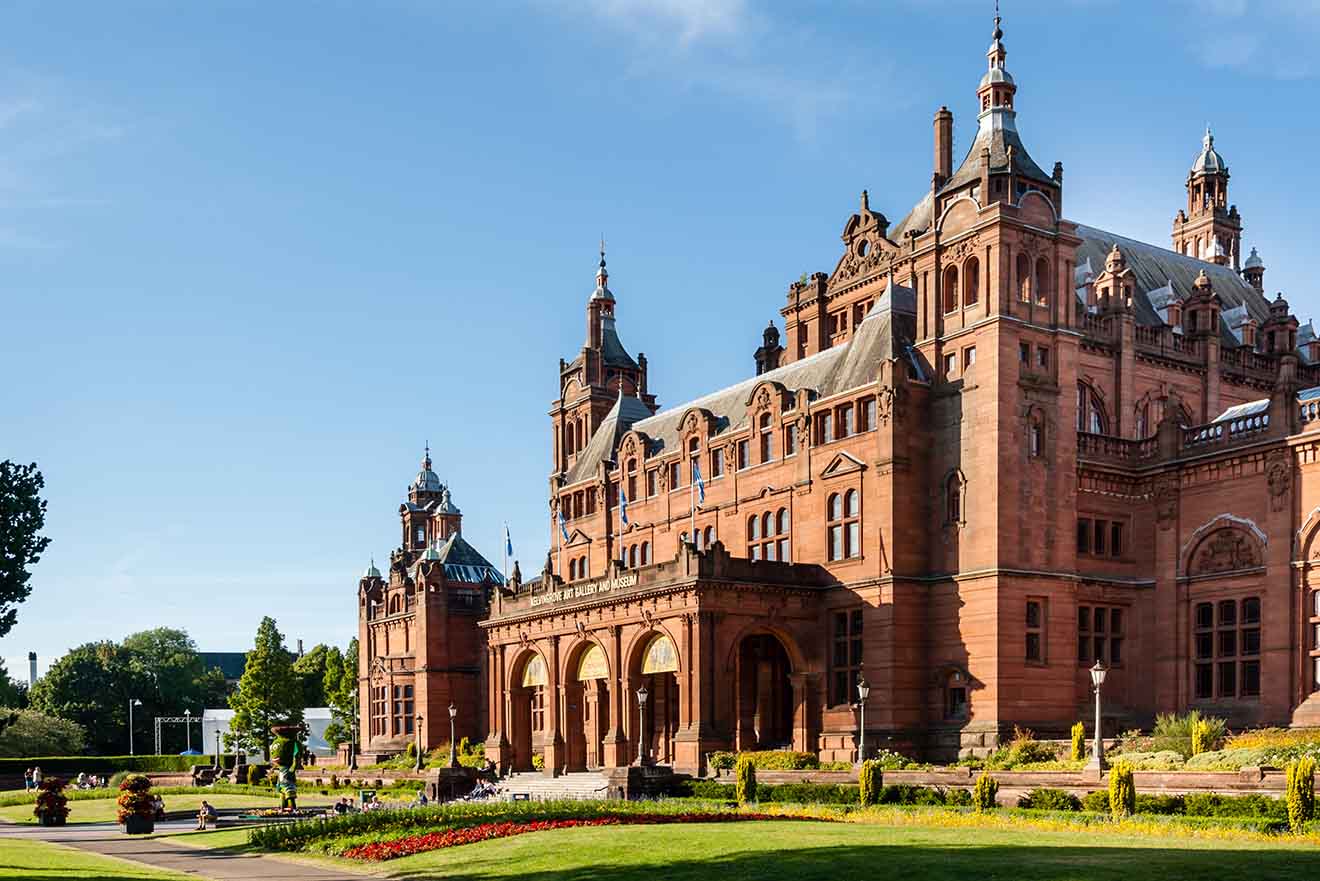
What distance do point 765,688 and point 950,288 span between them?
64.3 feet

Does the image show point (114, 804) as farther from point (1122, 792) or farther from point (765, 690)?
point (1122, 792)

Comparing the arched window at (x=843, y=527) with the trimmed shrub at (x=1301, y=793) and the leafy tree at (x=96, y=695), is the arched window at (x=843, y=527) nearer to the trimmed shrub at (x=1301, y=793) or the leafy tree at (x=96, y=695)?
the trimmed shrub at (x=1301, y=793)

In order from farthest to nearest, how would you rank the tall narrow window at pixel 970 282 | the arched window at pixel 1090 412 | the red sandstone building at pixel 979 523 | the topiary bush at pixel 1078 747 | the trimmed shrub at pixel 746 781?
1. the arched window at pixel 1090 412
2. the tall narrow window at pixel 970 282
3. the red sandstone building at pixel 979 523
4. the topiary bush at pixel 1078 747
5. the trimmed shrub at pixel 746 781

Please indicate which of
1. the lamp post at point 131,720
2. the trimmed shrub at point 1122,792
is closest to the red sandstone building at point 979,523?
the trimmed shrub at point 1122,792

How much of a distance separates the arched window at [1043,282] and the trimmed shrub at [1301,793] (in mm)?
30223

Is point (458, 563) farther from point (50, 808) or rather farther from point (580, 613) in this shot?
point (50, 808)

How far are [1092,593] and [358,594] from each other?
6381 cm

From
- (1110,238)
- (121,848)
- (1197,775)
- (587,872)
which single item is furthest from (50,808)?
(1110,238)

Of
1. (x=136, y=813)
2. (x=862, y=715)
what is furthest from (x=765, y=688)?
(x=136, y=813)

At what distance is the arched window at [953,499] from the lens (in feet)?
191

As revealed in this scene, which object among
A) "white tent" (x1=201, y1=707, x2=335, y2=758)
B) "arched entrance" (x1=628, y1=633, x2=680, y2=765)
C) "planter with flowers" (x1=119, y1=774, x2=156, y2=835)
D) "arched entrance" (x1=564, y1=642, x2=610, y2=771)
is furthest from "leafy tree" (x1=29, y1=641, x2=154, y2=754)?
"planter with flowers" (x1=119, y1=774, x2=156, y2=835)

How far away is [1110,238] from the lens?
73438mm

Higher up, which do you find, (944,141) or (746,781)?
(944,141)

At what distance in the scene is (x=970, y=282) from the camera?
58594 millimetres
